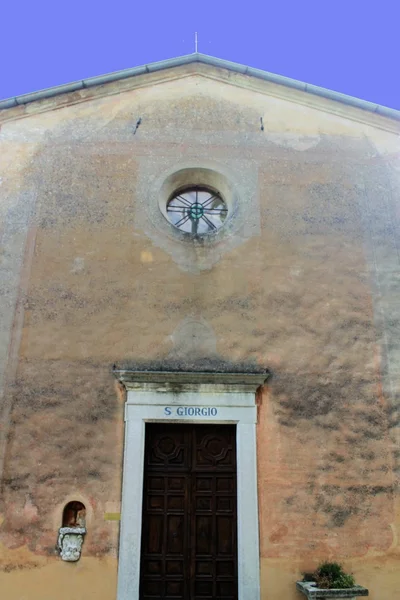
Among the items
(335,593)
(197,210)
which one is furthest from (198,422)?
(197,210)

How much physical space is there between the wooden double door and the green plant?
3.09 ft

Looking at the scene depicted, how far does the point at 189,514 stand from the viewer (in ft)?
23.5

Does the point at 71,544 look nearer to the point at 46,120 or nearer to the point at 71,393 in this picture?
the point at 71,393

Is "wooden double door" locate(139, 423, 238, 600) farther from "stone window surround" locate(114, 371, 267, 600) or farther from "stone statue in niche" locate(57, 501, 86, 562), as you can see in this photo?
"stone statue in niche" locate(57, 501, 86, 562)

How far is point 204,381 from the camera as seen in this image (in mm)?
7469

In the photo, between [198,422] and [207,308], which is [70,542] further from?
[207,308]

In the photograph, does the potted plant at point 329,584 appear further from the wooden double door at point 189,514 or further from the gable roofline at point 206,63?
the gable roofline at point 206,63

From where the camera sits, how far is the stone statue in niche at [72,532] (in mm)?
6777

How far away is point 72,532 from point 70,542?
0.11 metres

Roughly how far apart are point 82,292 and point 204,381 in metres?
2.05

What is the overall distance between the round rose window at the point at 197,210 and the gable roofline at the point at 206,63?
7.05 ft

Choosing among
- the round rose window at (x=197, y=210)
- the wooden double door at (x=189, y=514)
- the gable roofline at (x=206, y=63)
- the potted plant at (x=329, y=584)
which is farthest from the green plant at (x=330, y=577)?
the gable roofline at (x=206, y=63)

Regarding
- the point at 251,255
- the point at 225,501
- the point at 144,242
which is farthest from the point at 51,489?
the point at 251,255

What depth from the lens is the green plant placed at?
6.48m
